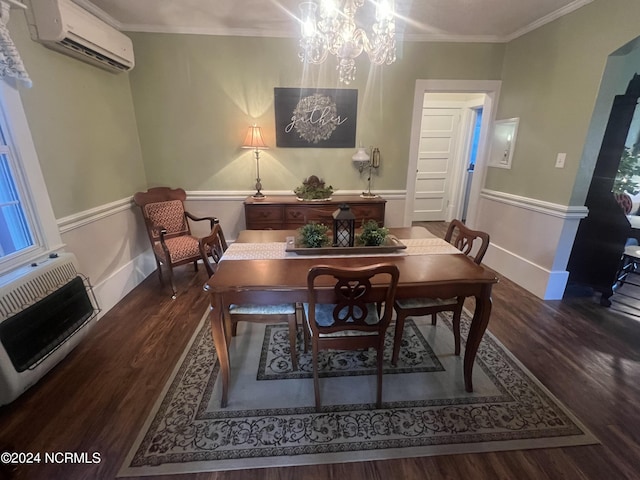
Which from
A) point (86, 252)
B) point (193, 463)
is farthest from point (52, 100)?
point (193, 463)

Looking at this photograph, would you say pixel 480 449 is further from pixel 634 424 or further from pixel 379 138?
pixel 379 138

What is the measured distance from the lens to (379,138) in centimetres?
346

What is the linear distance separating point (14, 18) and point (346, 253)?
2546 mm

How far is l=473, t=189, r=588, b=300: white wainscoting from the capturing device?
2619mm

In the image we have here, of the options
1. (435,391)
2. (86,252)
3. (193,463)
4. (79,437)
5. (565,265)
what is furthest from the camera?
(565,265)

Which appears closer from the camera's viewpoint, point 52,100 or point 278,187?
point 52,100

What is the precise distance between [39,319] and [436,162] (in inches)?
213

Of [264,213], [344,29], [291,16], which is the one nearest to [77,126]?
[264,213]

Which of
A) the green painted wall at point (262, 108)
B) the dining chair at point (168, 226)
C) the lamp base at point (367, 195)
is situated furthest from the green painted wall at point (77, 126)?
the lamp base at point (367, 195)

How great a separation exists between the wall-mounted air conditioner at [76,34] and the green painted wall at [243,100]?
0.44 m

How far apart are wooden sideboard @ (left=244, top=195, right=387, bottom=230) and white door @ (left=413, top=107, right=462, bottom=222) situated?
2.13m

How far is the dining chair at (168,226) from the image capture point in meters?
2.75

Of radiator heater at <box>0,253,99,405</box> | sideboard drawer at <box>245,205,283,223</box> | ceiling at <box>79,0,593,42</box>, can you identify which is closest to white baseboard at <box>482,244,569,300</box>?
ceiling at <box>79,0,593,42</box>

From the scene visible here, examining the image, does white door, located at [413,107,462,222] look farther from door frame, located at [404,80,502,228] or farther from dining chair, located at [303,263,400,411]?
dining chair, located at [303,263,400,411]
